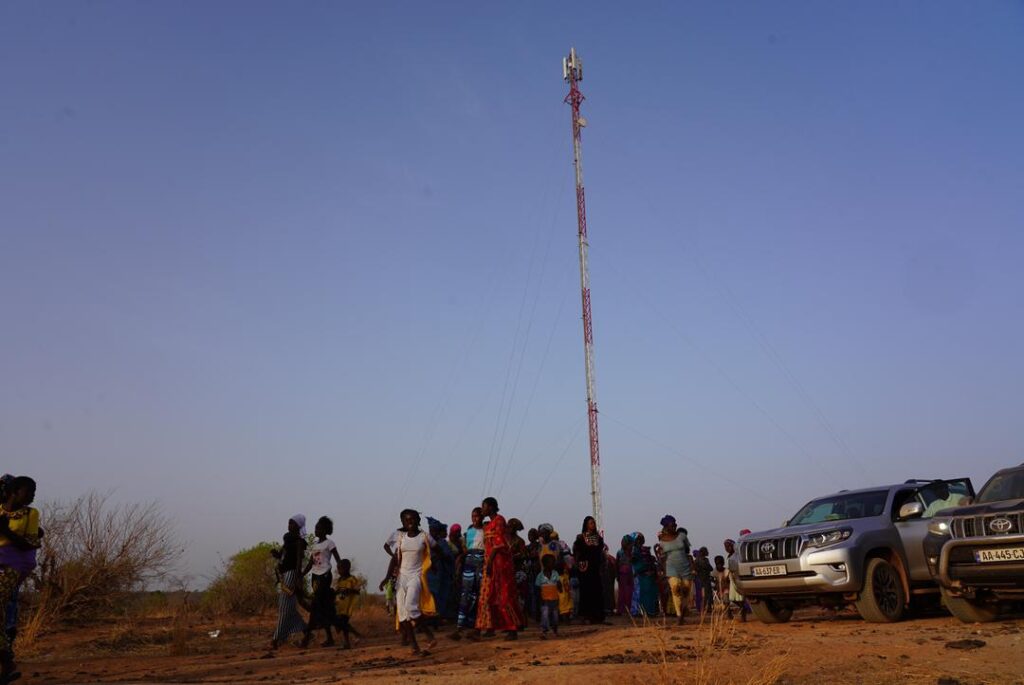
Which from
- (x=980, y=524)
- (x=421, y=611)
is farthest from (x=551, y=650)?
(x=980, y=524)

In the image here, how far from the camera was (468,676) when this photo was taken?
25.6 ft

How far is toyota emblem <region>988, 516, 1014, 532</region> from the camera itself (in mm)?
9797

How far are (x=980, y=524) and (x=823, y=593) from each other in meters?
2.35

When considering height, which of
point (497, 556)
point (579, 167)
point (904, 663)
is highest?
point (579, 167)

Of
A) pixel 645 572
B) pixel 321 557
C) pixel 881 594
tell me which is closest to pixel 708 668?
pixel 881 594

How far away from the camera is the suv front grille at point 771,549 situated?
1200 cm

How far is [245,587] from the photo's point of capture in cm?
2488

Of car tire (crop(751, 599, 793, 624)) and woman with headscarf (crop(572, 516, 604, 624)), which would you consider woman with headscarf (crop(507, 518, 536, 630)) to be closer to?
woman with headscarf (crop(572, 516, 604, 624))

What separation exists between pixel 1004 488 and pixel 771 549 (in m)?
3.01

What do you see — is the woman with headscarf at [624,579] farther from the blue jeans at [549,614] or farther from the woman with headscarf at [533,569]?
the blue jeans at [549,614]

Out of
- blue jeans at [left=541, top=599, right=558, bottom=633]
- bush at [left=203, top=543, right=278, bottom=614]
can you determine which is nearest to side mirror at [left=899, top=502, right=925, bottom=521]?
blue jeans at [left=541, top=599, right=558, bottom=633]

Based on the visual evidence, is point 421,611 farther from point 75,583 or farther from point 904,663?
point 75,583

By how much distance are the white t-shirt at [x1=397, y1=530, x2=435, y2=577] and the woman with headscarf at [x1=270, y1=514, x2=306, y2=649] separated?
6.07 ft

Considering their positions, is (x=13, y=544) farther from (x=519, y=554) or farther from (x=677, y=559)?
(x=677, y=559)
